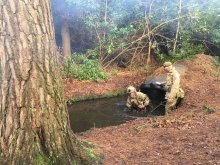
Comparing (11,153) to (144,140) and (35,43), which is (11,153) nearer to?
(35,43)

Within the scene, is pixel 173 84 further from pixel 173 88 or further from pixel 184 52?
pixel 184 52

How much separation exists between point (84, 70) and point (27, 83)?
11.3m

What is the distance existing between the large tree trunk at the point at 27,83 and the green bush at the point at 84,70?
34.9ft

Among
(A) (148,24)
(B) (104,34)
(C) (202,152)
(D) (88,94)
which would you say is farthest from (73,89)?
(C) (202,152)

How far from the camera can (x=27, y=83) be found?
136 inches

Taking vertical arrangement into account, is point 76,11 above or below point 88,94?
above

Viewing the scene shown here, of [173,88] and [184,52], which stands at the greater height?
[184,52]

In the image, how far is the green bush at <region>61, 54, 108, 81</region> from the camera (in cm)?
1442

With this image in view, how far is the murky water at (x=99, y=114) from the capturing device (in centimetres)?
975

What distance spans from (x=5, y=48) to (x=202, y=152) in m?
2.89

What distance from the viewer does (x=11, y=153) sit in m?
3.48

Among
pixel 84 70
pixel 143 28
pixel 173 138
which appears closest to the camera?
pixel 173 138

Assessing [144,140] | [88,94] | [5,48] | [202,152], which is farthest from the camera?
[88,94]

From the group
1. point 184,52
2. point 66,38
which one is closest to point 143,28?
point 184,52
